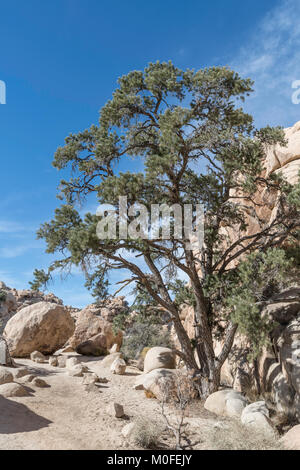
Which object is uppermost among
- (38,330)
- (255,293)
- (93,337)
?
(255,293)

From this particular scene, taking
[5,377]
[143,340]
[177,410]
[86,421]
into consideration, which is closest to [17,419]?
[86,421]

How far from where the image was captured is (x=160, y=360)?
1503 cm

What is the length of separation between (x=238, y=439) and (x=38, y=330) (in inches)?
536

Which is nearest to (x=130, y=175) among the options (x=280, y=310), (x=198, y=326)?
(x=198, y=326)

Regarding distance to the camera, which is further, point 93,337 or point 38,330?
point 93,337

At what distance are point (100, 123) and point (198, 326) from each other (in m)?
8.40

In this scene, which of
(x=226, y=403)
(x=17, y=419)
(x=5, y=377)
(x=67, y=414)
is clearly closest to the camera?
(x=17, y=419)

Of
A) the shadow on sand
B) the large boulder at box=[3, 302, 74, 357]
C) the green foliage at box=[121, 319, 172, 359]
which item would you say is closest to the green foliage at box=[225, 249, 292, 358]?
the shadow on sand

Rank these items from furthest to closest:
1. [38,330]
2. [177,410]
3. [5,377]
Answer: [38,330], [5,377], [177,410]

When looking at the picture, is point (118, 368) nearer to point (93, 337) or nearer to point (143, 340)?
point (93, 337)

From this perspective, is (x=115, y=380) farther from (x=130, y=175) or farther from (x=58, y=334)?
(x=130, y=175)

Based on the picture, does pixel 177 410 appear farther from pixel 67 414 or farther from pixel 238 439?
pixel 67 414

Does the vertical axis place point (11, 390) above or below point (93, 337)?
below

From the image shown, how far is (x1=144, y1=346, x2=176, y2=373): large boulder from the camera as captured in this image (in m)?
14.9
